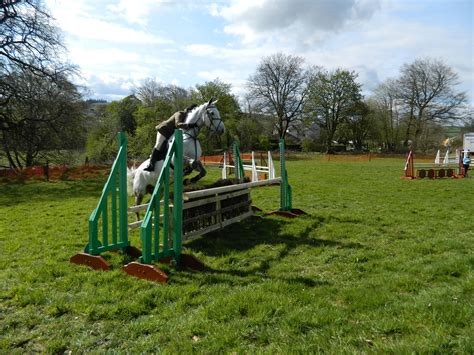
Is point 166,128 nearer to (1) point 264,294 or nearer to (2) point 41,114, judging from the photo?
(1) point 264,294

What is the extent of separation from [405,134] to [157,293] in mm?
53751

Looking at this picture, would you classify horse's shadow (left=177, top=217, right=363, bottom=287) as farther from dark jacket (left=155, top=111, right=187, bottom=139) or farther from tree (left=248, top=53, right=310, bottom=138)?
tree (left=248, top=53, right=310, bottom=138)

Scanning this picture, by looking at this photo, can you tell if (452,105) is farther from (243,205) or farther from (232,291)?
(232,291)

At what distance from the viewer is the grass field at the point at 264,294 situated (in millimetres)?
3068

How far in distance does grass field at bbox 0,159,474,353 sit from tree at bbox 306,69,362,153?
43.1 metres

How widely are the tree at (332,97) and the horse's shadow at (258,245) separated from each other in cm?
4304

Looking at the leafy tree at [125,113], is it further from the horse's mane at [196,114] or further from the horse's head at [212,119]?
the horse's head at [212,119]

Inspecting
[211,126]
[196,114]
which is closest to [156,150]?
[196,114]

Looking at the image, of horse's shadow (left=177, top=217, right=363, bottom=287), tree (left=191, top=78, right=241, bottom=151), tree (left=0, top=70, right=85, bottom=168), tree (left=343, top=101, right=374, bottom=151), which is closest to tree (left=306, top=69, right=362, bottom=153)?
tree (left=343, top=101, right=374, bottom=151)

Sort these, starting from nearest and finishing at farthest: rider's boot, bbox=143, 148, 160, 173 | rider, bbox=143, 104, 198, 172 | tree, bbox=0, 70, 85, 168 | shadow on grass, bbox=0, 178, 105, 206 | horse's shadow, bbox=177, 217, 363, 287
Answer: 1. horse's shadow, bbox=177, 217, 363, 287
2. rider, bbox=143, 104, 198, 172
3. rider's boot, bbox=143, 148, 160, 173
4. shadow on grass, bbox=0, 178, 105, 206
5. tree, bbox=0, 70, 85, 168

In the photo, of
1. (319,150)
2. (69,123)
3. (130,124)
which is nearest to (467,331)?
(69,123)

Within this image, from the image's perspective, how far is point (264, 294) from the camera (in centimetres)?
391

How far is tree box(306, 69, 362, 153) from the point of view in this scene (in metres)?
48.2

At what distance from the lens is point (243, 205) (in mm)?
7723
